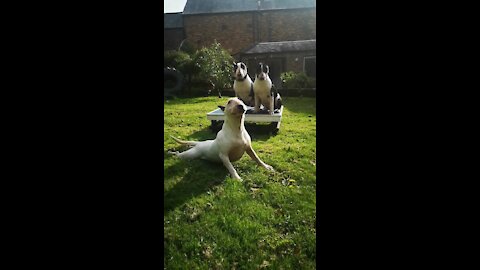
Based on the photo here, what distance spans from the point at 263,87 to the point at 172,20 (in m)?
0.51

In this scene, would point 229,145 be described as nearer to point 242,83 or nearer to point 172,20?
point 242,83

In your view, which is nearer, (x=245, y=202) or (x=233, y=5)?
(x=245, y=202)

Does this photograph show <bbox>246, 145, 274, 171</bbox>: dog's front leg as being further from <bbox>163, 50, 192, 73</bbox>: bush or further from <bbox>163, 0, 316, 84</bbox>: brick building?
<bbox>163, 50, 192, 73</bbox>: bush

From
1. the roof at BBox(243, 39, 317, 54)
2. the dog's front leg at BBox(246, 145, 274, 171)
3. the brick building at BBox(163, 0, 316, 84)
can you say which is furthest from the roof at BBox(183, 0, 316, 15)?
the dog's front leg at BBox(246, 145, 274, 171)

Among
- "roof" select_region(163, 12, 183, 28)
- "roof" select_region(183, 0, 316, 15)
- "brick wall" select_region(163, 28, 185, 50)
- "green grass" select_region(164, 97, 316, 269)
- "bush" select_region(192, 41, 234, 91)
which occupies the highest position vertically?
"roof" select_region(183, 0, 316, 15)

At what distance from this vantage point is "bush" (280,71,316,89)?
1.28 m

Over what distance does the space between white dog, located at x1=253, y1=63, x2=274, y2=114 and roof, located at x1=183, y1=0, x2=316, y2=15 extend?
264 millimetres

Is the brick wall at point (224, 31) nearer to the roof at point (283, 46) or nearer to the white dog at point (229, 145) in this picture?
A: the roof at point (283, 46)

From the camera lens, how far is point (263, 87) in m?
1.40

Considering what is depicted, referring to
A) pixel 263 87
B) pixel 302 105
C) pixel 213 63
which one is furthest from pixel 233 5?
pixel 302 105
